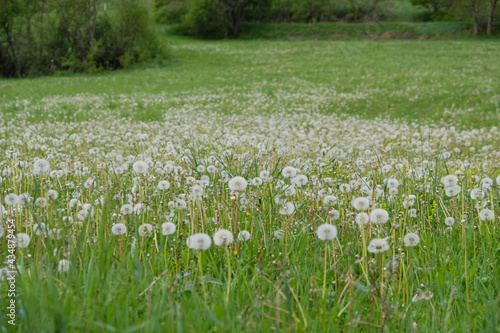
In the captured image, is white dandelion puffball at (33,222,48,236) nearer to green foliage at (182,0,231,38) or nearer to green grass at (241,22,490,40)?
green grass at (241,22,490,40)

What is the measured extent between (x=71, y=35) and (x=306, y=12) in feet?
162

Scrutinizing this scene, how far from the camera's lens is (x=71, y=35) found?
123ft

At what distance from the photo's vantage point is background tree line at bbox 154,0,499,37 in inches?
2222

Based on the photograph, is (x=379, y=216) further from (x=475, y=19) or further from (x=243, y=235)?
(x=475, y=19)

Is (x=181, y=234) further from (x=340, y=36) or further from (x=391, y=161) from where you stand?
(x=340, y=36)

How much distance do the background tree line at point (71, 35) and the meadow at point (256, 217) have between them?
18.1 m

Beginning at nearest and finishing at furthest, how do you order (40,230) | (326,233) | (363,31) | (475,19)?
(326,233) < (40,230) < (475,19) < (363,31)

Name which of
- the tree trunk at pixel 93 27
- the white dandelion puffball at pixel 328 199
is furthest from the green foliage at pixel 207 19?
the white dandelion puffball at pixel 328 199

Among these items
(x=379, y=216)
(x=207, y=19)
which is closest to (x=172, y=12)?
(x=207, y=19)

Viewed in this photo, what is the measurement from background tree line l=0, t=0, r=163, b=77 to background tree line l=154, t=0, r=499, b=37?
25.1m

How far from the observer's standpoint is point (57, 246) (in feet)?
7.25

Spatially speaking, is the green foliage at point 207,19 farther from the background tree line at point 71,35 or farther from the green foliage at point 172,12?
the background tree line at point 71,35

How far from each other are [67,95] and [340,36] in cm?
4496

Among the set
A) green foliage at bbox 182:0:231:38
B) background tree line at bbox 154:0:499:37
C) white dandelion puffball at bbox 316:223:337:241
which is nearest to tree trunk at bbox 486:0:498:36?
background tree line at bbox 154:0:499:37
